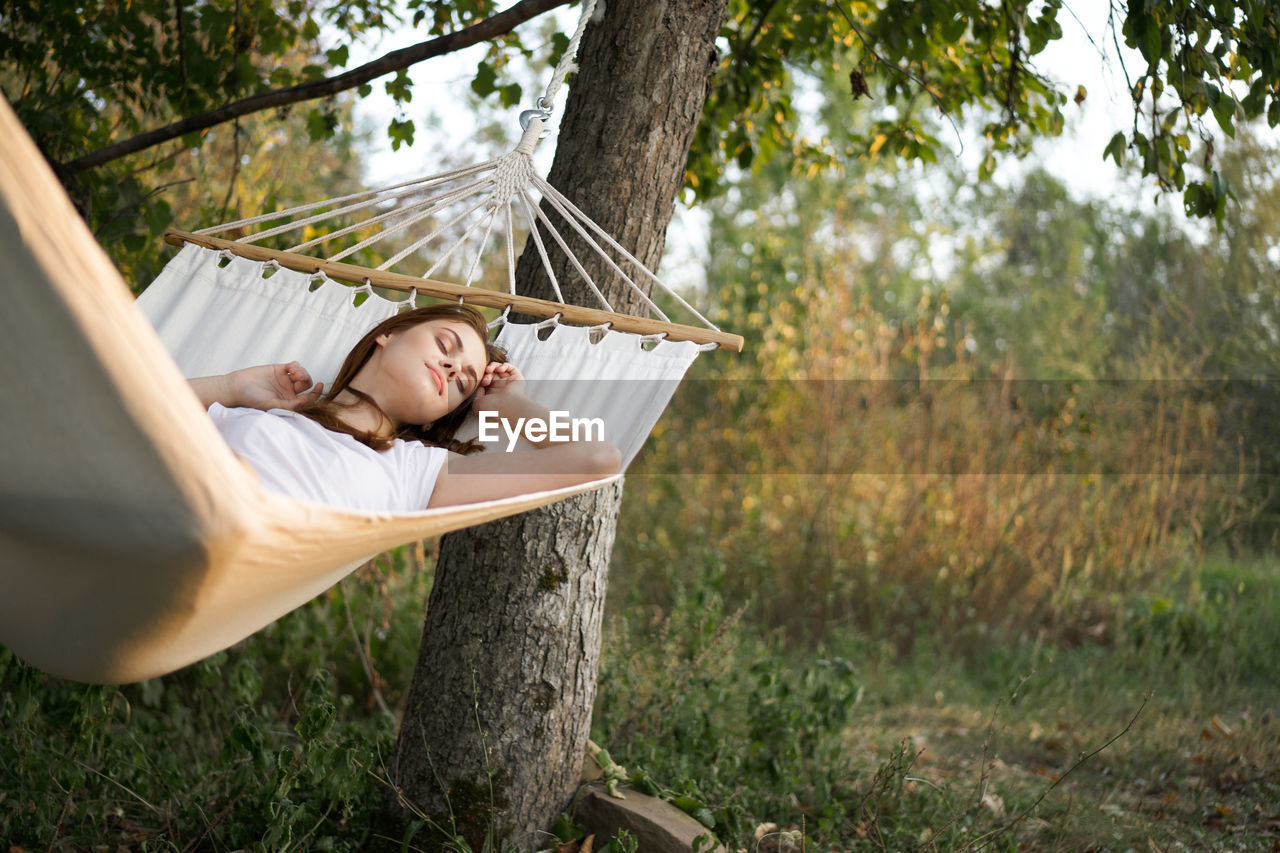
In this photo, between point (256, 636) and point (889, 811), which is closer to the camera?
point (889, 811)

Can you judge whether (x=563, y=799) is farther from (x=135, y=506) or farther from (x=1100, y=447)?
(x=1100, y=447)

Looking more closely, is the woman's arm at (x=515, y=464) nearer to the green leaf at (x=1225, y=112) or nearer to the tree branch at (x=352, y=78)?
the tree branch at (x=352, y=78)

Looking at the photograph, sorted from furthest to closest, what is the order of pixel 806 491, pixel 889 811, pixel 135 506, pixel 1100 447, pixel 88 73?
pixel 1100 447, pixel 806 491, pixel 88 73, pixel 889 811, pixel 135 506

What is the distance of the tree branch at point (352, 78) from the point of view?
1860 mm

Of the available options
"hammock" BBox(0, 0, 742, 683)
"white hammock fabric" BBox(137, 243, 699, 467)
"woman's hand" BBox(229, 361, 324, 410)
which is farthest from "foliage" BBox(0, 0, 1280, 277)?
"hammock" BBox(0, 0, 742, 683)

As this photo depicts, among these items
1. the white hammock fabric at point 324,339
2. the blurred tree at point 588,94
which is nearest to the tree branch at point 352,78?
the blurred tree at point 588,94

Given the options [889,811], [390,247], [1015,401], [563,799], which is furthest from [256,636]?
[1015,401]

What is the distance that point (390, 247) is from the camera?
4477 mm

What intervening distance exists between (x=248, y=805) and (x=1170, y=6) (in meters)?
2.08

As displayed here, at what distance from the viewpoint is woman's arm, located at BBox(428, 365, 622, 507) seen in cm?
136

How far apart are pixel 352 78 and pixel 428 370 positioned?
79 centimetres

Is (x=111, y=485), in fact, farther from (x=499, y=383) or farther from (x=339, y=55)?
(x=339, y=55)

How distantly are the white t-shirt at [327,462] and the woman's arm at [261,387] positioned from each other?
7 cm

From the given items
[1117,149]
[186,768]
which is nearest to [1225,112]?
[1117,149]
